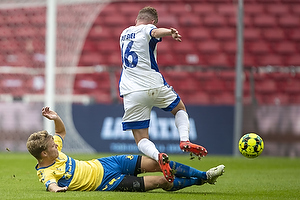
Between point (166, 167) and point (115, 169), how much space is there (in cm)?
63

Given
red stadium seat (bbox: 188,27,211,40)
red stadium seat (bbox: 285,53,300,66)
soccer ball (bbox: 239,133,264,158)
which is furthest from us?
red stadium seat (bbox: 188,27,211,40)

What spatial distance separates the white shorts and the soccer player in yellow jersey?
19.3 inches

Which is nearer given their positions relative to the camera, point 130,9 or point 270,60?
point 270,60

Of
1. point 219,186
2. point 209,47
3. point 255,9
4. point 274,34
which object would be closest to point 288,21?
point 274,34

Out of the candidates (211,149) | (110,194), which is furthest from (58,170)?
(211,149)

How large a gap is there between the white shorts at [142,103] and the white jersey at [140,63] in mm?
58

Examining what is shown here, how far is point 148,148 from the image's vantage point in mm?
5789

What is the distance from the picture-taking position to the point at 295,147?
40.4 feet

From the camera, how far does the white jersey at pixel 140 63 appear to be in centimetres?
616

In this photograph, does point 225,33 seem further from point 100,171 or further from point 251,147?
point 100,171

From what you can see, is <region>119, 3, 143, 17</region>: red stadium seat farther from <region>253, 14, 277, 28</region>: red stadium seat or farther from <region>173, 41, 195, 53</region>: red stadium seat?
<region>253, 14, 277, 28</region>: red stadium seat

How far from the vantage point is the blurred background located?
12547 mm

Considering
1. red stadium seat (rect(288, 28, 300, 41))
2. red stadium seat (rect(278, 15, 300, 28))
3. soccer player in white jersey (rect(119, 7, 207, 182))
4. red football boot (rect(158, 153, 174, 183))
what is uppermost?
red stadium seat (rect(278, 15, 300, 28))

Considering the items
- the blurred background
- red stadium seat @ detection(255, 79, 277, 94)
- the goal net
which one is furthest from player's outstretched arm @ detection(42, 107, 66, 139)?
red stadium seat @ detection(255, 79, 277, 94)
